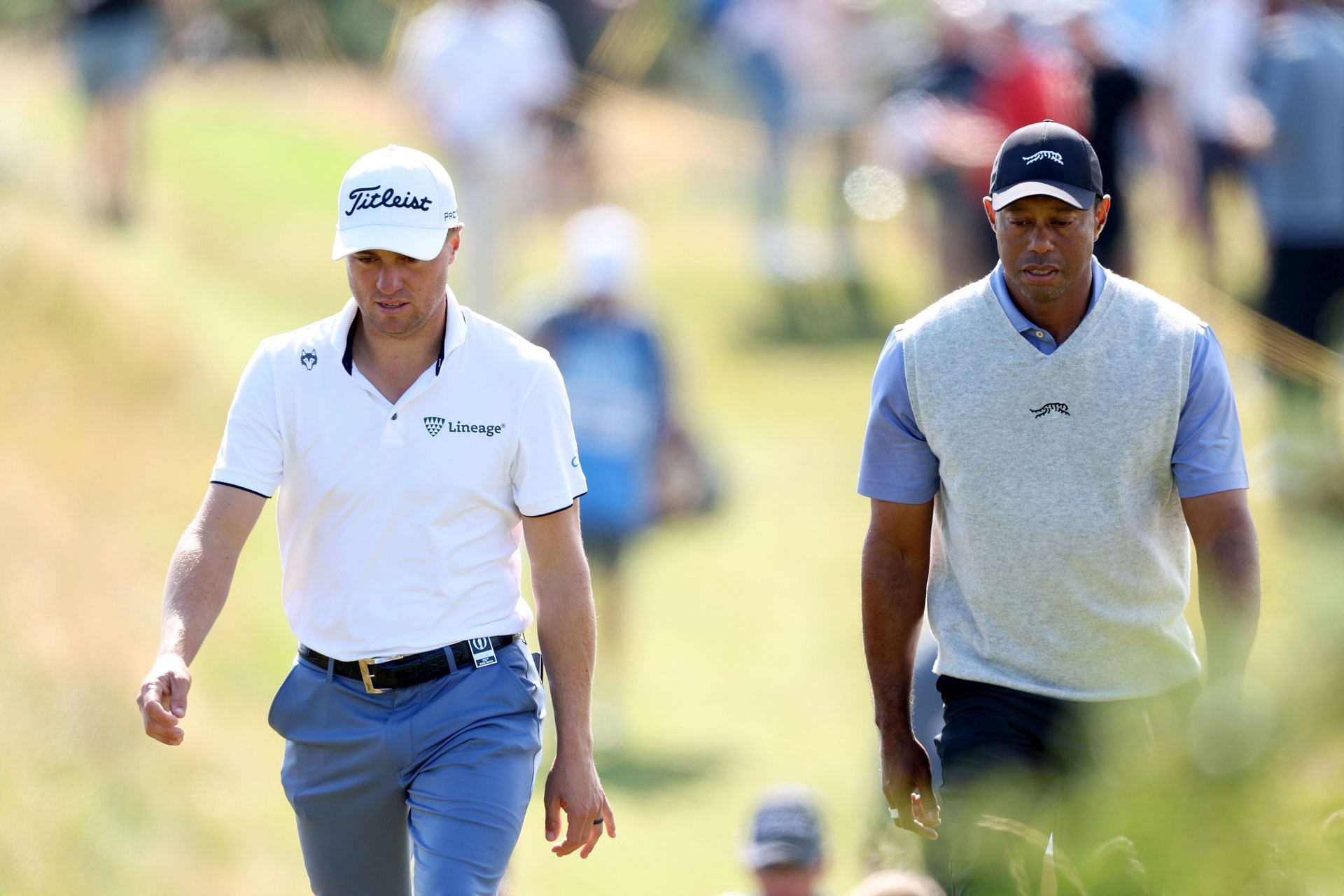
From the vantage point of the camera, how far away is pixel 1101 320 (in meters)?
4.23

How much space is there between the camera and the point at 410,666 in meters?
4.37

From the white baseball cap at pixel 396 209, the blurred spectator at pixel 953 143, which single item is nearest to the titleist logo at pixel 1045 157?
the white baseball cap at pixel 396 209

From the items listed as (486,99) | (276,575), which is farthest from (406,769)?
(486,99)

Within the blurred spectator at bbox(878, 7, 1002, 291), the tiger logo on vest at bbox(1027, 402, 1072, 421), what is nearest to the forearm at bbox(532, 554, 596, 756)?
the tiger logo on vest at bbox(1027, 402, 1072, 421)

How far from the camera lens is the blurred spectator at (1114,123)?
1104 cm

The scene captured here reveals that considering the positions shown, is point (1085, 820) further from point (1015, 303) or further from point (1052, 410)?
point (1015, 303)

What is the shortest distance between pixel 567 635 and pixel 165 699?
0.92 m

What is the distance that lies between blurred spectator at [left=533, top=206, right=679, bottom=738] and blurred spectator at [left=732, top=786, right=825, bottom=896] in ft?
13.8

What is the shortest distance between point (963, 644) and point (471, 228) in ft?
31.7

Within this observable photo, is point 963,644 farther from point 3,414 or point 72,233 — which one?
point 72,233

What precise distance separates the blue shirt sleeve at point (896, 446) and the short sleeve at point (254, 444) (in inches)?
53.3

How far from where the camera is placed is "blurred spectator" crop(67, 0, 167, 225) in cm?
1562

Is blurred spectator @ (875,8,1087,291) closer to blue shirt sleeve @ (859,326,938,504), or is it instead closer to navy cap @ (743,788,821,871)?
navy cap @ (743,788,821,871)

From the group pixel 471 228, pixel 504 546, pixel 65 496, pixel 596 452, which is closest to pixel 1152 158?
pixel 471 228
